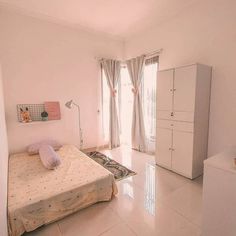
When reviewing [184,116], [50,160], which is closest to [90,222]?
[50,160]

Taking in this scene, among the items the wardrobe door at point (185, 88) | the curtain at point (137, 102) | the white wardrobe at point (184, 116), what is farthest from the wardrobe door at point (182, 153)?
the curtain at point (137, 102)

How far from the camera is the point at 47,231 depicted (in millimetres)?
1559

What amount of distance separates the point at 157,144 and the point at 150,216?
1394 mm

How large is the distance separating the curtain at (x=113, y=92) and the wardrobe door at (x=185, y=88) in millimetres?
1646

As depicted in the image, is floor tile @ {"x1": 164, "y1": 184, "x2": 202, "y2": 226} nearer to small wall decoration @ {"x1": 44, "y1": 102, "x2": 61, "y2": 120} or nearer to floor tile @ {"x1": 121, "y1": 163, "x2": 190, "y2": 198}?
floor tile @ {"x1": 121, "y1": 163, "x2": 190, "y2": 198}

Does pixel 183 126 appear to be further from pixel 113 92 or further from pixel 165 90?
pixel 113 92

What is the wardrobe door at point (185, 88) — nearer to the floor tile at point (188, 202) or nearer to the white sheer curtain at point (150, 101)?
the white sheer curtain at point (150, 101)

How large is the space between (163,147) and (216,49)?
174cm

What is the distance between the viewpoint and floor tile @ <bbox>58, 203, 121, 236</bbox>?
1.54 m

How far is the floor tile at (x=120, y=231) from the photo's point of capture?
1.50 metres

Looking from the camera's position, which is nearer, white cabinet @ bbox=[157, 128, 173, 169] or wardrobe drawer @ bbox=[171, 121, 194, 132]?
wardrobe drawer @ bbox=[171, 121, 194, 132]

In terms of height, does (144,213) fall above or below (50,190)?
below

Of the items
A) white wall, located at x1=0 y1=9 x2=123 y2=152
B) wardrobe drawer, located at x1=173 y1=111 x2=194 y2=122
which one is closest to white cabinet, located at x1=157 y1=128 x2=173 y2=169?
wardrobe drawer, located at x1=173 y1=111 x2=194 y2=122

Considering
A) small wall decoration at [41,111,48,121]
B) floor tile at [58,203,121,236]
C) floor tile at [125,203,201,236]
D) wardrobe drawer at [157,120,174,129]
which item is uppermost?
small wall decoration at [41,111,48,121]
